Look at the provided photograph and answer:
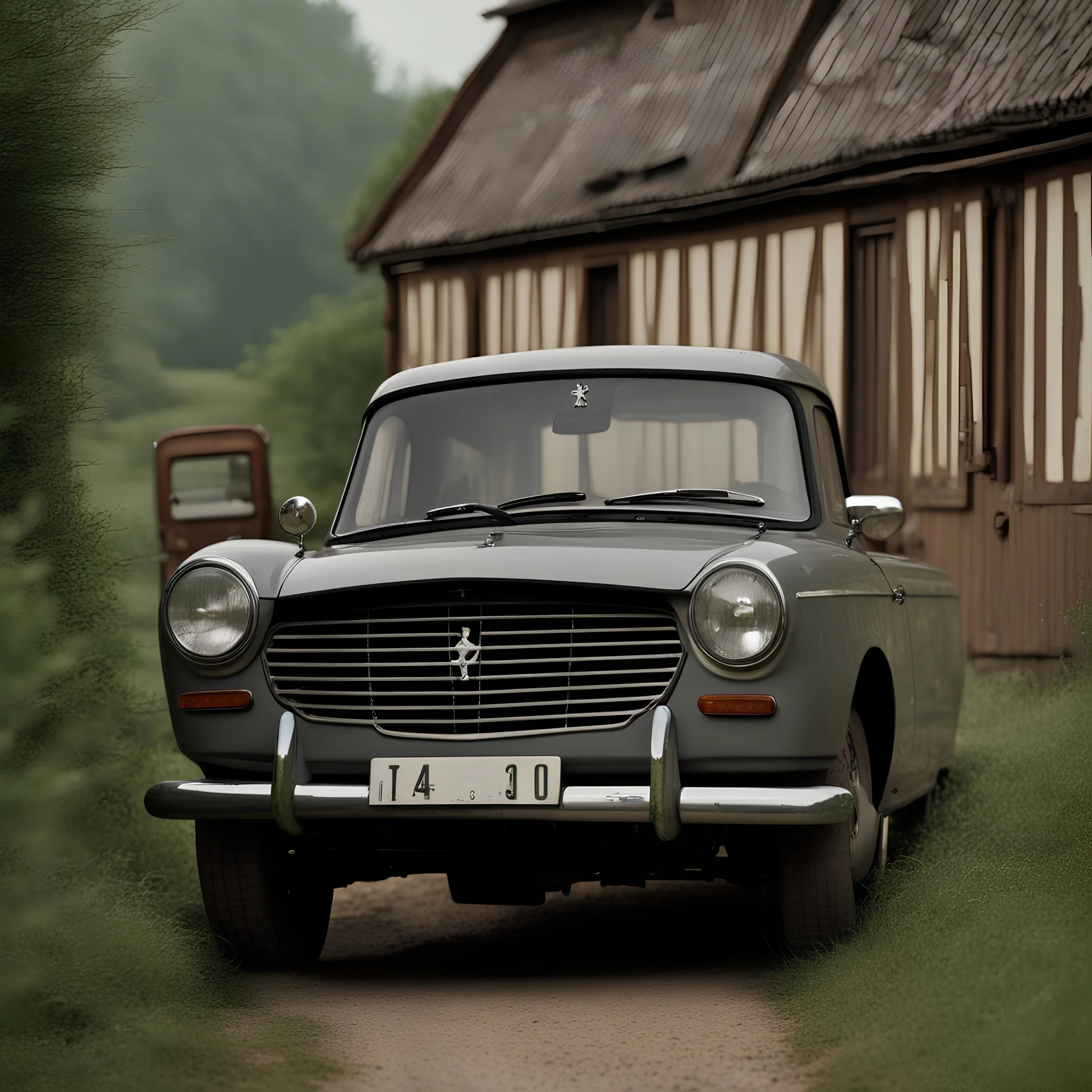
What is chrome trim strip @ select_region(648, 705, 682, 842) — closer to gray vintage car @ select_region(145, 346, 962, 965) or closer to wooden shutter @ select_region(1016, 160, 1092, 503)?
gray vintage car @ select_region(145, 346, 962, 965)

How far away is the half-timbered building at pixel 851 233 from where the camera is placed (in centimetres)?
1162

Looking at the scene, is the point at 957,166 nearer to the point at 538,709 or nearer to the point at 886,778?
the point at 886,778

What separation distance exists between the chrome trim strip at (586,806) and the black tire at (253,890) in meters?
0.22

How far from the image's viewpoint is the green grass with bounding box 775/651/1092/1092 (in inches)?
147

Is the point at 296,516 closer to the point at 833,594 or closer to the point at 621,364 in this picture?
the point at 621,364

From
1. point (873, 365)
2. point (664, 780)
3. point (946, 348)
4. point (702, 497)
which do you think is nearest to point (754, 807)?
point (664, 780)

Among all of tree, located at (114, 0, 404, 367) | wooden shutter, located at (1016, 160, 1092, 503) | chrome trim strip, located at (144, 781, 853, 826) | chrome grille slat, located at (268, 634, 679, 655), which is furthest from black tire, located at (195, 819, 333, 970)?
tree, located at (114, 0, 404, 367)

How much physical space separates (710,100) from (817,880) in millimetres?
11329

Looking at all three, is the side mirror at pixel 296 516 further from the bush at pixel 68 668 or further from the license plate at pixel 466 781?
the license plate at pixel 466 781

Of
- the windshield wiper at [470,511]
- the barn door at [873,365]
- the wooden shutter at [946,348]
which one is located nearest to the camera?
the windshield wiper at [470,511]

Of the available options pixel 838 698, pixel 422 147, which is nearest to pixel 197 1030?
pixel 838 698

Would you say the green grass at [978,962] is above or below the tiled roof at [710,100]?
below

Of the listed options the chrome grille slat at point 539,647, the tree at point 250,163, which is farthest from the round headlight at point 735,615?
the tree at point 250,163

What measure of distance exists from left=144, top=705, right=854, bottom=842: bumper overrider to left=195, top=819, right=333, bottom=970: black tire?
0.23 meters
